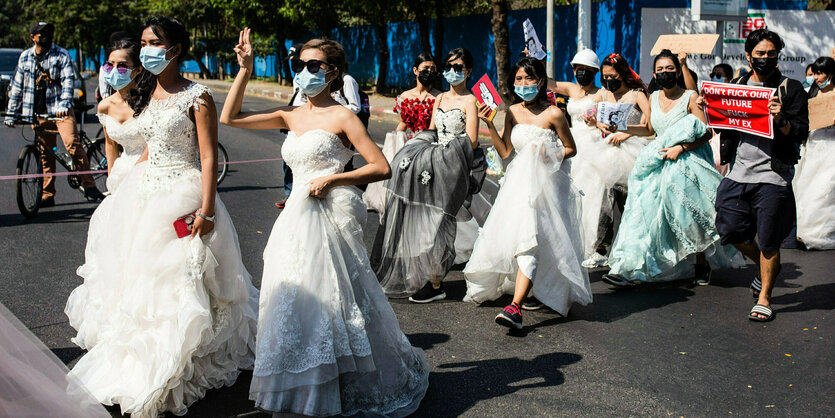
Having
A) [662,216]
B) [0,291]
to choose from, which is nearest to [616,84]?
[662,216]

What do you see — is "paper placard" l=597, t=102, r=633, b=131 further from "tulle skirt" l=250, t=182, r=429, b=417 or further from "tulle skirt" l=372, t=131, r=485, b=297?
"tulle skirt" l=250, t=182, r=429, b=417

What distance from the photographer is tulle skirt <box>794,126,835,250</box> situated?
27.1 ft

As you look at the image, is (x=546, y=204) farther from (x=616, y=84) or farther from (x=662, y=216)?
(x=616, y=84)

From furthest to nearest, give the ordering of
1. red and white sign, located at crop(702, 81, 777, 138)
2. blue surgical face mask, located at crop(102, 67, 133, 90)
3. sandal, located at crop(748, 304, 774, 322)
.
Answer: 1. sandal, located at crop(748, 304, 774, 322)
2. red and white sign, located at crop(702, 81, 777, 138)
3. blue surgical face mask, located at crop(102, 67, 133, 90)

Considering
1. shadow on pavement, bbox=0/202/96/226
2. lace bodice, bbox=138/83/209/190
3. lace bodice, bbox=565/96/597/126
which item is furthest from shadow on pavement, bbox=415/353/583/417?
shadow on pavement, bbox=0/202/96/226

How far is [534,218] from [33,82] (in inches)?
267

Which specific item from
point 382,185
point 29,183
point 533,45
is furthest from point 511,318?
point 29,183

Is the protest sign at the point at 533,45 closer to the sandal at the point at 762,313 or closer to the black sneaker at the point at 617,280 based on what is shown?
the black sneaker at the point at 617,280

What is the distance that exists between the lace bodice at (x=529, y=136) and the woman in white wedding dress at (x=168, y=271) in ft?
8.27

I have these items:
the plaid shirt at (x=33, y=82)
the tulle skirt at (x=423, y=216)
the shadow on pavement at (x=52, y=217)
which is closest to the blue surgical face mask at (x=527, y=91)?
the tulle skirt at (x=423, y=216)

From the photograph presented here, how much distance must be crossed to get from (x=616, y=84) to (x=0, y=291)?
18.8 ft

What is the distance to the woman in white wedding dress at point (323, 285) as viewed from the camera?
3947mm

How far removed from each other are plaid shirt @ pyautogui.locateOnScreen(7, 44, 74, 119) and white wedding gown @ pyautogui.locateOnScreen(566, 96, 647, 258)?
240 inches

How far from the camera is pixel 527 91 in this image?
6023 millimetres
